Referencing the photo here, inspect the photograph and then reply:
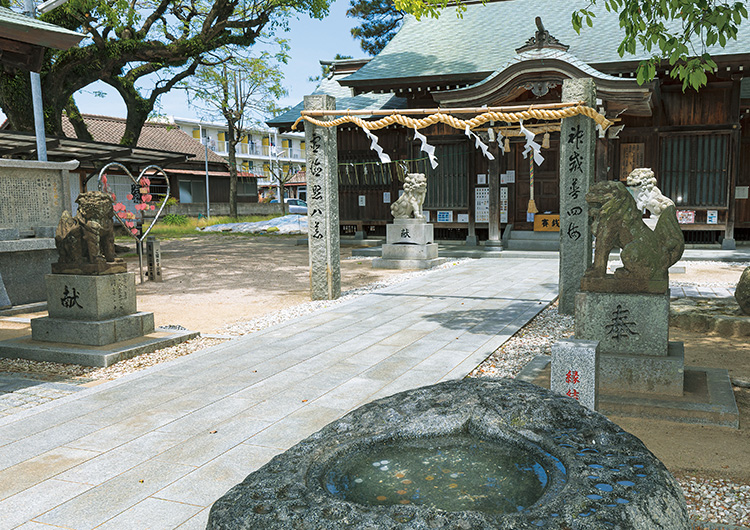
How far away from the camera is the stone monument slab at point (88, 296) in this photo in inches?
272

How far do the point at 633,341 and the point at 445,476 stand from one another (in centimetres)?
375

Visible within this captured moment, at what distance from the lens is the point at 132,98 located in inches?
804

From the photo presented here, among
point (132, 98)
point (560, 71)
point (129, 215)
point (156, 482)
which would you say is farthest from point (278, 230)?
point (156, 482)

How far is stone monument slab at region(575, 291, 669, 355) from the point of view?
5.10m

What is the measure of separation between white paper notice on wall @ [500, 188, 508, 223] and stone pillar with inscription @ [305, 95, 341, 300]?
10.1 m

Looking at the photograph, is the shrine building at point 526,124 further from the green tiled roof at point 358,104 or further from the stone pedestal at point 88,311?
the stone pedestal at point 88,311

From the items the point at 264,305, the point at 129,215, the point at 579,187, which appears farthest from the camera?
the point at 129,215

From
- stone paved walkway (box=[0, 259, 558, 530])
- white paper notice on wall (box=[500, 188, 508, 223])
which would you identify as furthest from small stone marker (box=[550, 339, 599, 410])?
white paper notice on wall (box=[500, 188, 508, 223])

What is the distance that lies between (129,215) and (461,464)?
12.2m

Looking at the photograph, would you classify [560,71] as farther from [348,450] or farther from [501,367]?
[348,450]

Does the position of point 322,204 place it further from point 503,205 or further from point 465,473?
point 503,205

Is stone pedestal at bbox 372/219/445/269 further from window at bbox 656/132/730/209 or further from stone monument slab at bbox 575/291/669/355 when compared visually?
stone monument slab at bbox 575/291/669/355

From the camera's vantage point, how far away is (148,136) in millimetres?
40625

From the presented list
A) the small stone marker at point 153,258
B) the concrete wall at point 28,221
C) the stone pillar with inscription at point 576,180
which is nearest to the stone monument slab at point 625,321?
the stone pillar with inscription at point 576,180
